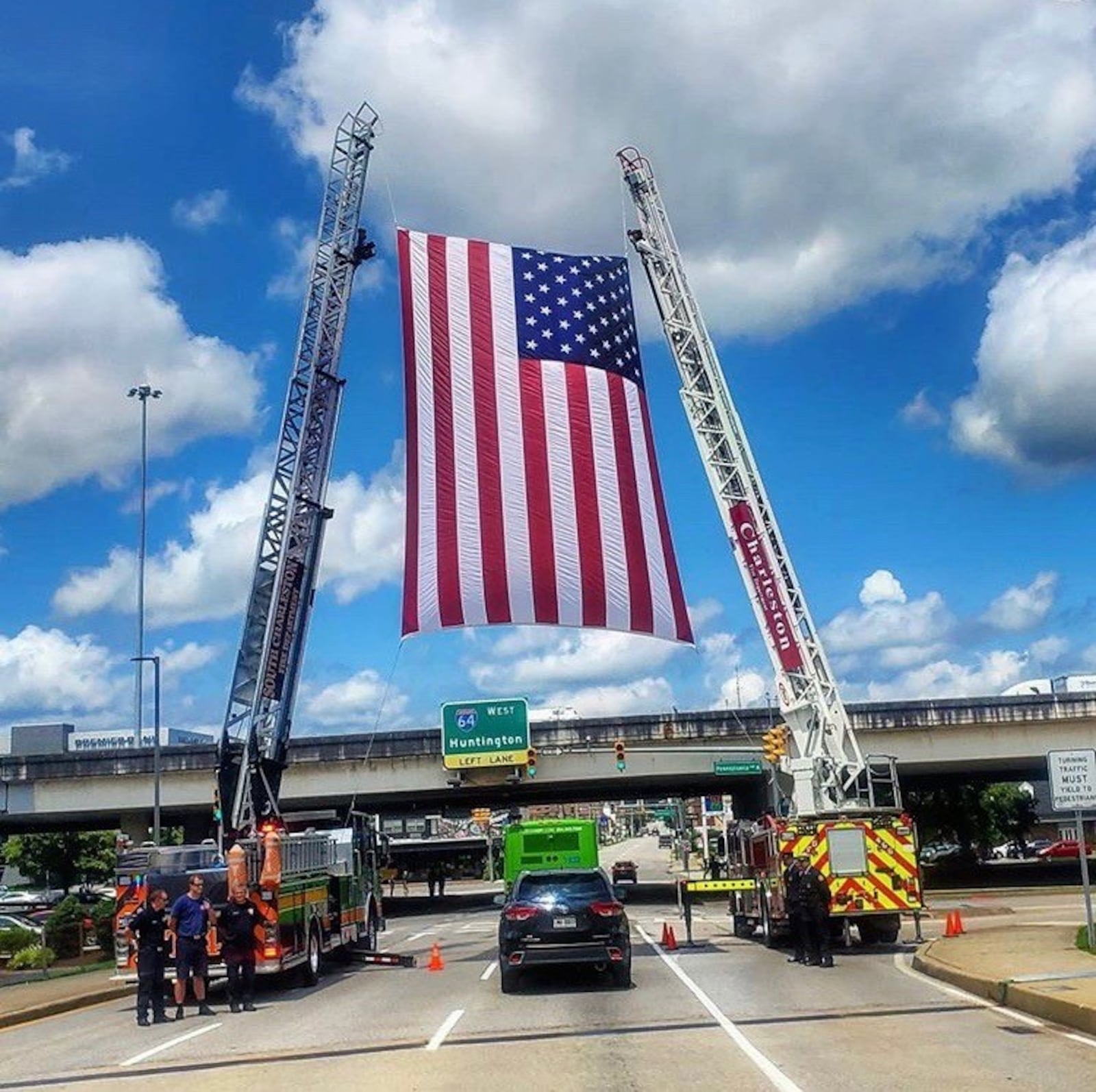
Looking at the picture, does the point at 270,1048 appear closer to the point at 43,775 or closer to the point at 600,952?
the point at 600,952

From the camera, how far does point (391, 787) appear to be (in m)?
54.0

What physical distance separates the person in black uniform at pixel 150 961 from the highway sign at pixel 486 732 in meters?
32.5

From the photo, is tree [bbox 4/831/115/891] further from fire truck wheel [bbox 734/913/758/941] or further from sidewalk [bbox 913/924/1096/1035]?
sidewalk [bbox 913/924/1096/1035]

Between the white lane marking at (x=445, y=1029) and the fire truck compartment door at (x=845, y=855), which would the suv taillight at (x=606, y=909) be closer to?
the white lane marking at (x=445, y=1029)

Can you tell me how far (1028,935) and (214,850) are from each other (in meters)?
13.6

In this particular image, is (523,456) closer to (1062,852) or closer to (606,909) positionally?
(606,909)

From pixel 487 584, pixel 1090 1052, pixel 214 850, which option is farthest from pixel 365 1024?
pixel 487 584

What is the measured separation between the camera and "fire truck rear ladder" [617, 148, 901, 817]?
26609mm

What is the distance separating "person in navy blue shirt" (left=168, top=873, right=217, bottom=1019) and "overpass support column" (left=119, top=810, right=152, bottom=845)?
4045 cm

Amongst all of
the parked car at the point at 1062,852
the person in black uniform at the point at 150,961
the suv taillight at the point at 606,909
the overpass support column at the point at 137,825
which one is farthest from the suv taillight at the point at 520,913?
the parked car at the point at 1062,852

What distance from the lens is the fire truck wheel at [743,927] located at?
94.2ft

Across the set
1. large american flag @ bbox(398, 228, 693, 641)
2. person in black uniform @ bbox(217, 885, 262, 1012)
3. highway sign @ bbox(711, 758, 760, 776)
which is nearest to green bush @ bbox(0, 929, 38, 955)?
large american flag @ bbox(398, 228, 693, 641)

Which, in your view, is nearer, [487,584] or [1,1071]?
[1,1071]

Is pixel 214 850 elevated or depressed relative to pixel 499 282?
depressed
